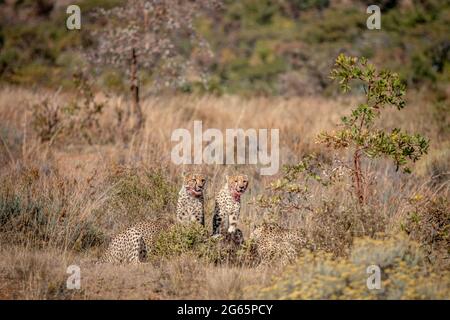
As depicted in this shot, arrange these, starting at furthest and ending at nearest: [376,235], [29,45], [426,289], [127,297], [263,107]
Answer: [29,45], [263,107], [376,235], [127,297], [426,289]

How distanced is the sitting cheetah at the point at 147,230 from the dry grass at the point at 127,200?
237 millimetres

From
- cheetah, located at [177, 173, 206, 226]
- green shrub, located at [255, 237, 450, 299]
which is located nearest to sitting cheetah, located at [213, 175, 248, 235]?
cheetah, located at [177, 173, 206, 226]

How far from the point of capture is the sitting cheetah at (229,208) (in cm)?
777

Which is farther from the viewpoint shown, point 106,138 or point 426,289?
point 106,138

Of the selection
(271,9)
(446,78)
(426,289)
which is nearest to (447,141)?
(426,289)

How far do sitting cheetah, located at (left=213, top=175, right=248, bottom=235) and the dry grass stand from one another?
25 cm

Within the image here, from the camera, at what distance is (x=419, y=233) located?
726cm

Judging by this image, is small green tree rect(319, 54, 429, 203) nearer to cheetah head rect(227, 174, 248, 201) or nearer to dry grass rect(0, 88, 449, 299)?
dry grass rect(0, 88, 449, 299)

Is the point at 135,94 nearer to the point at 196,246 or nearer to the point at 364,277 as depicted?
the point at 196,246

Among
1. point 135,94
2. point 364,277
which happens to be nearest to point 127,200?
point 364,277

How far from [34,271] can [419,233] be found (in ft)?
12.7

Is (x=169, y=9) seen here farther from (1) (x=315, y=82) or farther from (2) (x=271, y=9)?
(2) (x=271, y=9)

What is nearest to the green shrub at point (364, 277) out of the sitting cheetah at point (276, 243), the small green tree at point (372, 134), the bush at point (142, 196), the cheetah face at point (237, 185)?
the sitting cheetah at point (276, 243)

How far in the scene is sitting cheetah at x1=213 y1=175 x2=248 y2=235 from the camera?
777cm
